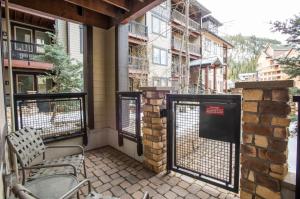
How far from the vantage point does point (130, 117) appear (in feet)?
11.5

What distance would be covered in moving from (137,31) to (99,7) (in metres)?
8.77

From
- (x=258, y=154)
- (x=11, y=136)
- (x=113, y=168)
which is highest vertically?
(x=11, y=136)

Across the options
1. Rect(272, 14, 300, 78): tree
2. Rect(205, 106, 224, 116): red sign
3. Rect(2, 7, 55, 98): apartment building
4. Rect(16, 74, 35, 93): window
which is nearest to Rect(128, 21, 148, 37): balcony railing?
Rect(2, 7, 55, 98): apartment building

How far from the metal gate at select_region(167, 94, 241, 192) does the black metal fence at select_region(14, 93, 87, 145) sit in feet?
6.38

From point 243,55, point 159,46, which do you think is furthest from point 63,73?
point 243,55

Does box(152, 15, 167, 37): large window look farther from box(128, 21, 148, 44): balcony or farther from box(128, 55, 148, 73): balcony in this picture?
box(128, 55, 148, 73): balcony

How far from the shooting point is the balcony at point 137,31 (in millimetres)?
11280

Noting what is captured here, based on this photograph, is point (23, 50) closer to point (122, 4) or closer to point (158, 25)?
point (158, 25)

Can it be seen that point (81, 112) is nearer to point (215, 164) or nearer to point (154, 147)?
point (154, 147)

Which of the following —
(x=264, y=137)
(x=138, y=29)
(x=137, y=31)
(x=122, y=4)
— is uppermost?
(x=138, y=29)

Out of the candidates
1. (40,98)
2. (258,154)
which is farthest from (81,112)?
(258,154)

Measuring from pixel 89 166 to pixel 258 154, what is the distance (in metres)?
2.51

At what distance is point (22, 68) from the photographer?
9.75m

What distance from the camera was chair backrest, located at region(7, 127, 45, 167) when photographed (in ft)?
5.84
